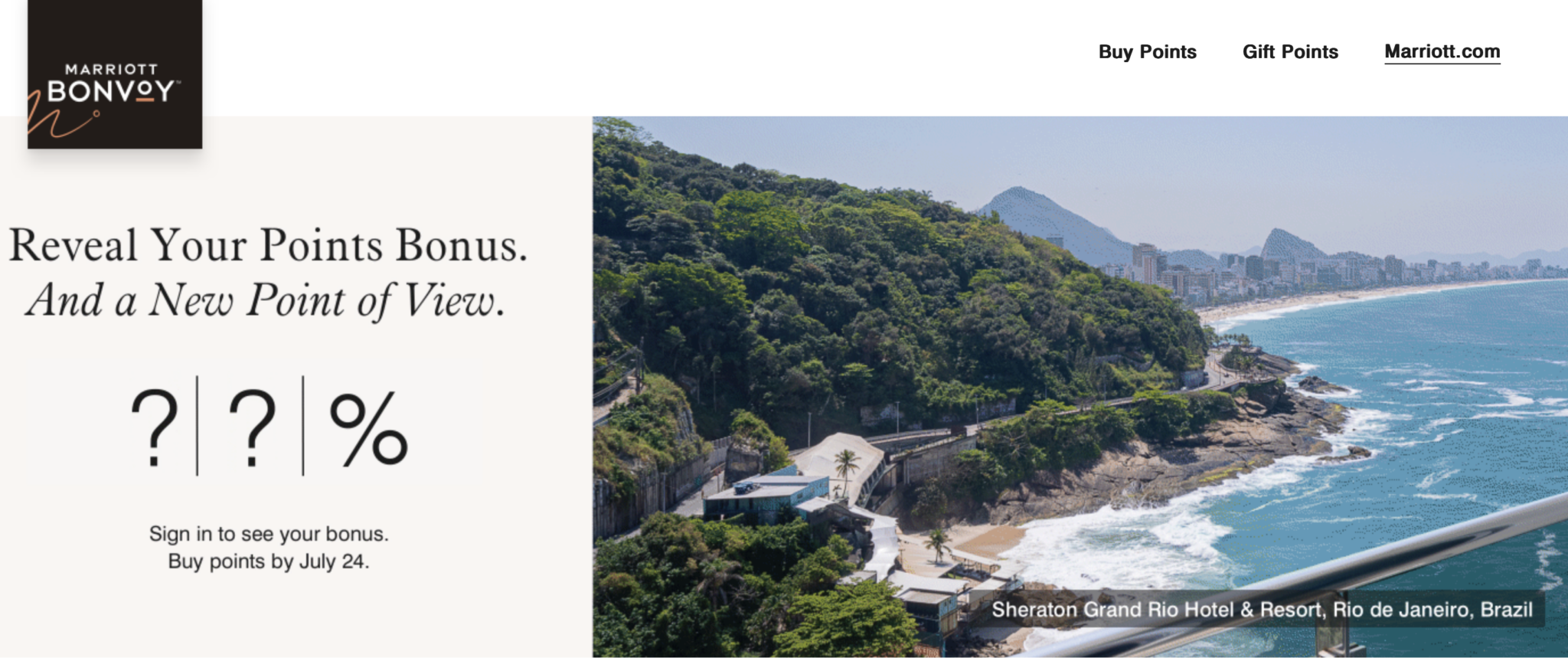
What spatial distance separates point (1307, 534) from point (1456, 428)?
27.9 ft

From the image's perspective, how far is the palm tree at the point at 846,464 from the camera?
43.3ft

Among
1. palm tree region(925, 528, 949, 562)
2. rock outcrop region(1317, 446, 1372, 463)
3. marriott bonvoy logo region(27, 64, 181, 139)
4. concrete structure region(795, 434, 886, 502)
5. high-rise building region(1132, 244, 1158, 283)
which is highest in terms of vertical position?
high-rise building region(1132, 244, 1158, 283)

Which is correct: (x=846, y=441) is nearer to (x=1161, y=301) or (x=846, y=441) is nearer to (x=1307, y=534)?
(x=1307, y=534)

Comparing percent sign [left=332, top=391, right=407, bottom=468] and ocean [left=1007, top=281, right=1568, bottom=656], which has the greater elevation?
percent sign [left=332, top=391, right=407, bottom=468]

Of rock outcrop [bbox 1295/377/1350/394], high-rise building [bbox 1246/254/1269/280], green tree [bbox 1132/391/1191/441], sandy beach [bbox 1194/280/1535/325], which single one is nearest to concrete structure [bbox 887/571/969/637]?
green tree [bbox 1132/391/1191/441]

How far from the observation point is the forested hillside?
15.5m

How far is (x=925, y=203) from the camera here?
81.6ft

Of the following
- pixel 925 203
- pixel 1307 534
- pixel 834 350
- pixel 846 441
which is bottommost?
pixel 1307 534

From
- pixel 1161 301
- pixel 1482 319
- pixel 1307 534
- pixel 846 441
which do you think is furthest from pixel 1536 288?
pixel 846 441

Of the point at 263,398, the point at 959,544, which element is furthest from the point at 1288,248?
the point at 263,398

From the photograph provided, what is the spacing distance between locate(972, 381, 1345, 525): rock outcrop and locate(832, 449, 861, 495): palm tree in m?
2.46

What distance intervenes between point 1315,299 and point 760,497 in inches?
1673

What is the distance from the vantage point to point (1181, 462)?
1712 cm
